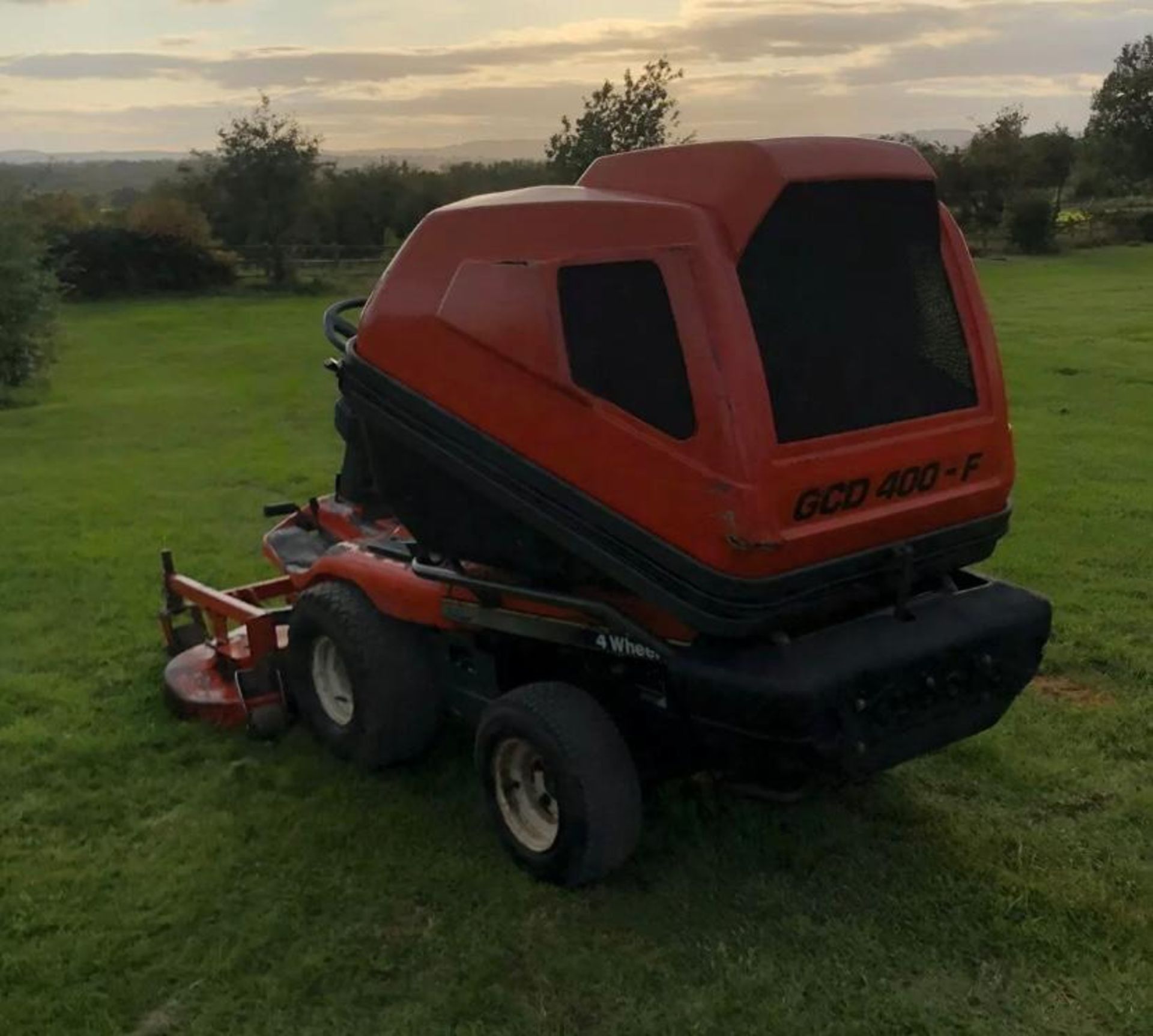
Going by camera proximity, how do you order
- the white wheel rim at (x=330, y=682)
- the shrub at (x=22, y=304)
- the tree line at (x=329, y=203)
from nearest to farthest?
1. the white wheel rim at (x=330, y=682)
2. the shrub at (x=22, y=304)
3. the tree line at (x=329, y=203)

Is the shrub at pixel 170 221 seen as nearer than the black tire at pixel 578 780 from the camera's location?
No

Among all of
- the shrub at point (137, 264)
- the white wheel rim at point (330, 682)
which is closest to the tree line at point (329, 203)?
the shrub at point (137, 264)

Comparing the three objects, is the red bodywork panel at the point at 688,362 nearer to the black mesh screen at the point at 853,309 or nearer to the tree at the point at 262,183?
the black mesh screen at the point at 853,309

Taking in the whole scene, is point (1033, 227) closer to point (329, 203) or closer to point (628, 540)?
point (329, 203)

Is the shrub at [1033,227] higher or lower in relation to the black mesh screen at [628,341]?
higher

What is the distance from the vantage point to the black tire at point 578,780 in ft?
12.7

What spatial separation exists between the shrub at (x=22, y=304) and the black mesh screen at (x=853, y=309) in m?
15.8

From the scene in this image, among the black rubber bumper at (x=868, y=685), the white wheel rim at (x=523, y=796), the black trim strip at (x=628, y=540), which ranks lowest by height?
the white wheel rim at (x=523, y=796)

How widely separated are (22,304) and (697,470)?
17.3 m

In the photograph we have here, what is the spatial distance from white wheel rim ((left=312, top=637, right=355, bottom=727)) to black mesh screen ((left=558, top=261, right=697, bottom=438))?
1805 millimetres

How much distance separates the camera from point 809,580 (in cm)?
370

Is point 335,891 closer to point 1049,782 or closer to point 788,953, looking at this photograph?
point 788,953

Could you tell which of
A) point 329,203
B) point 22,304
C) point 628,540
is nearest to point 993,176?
point 329,203

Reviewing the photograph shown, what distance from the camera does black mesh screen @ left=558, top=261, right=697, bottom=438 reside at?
3.58m
